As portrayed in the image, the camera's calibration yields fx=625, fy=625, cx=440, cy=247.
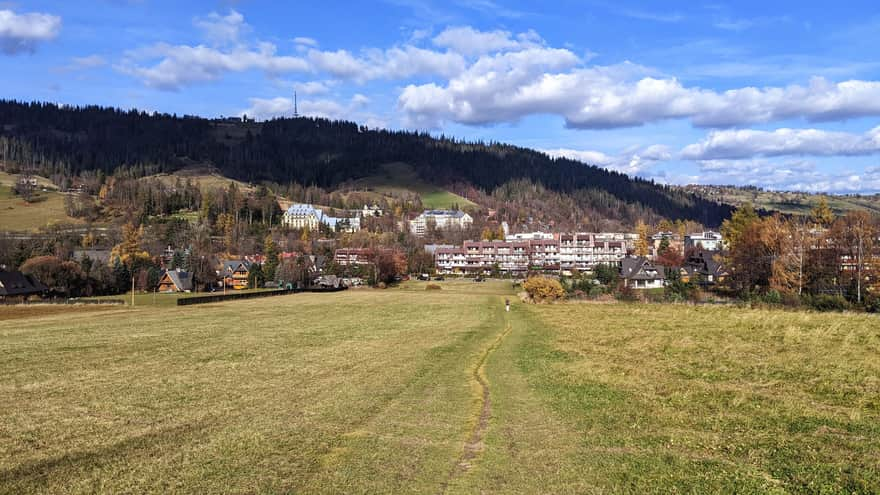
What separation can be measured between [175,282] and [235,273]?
49.2 feet

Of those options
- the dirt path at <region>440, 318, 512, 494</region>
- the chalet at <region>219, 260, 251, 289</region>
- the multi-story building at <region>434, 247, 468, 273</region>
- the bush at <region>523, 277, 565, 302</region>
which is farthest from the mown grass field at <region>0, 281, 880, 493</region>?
the multi-story building at <region>434, 247, 468, 273</region>

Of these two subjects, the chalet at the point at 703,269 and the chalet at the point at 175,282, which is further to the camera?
the chalet at the point at 703,269

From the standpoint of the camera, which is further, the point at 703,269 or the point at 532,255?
the point at 532,255

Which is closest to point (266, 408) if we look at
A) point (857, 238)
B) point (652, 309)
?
point (652, 309)

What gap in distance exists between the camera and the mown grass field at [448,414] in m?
10.8

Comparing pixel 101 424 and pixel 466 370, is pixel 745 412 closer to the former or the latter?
pixel 466 370

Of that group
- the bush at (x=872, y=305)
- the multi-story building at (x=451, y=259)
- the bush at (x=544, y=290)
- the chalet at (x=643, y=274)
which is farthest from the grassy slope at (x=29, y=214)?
the bush at (x=872, y=305)

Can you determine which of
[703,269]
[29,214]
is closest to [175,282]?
[703,269]

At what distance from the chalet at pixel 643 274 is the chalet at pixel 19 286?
293ft

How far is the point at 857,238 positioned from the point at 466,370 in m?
67.1

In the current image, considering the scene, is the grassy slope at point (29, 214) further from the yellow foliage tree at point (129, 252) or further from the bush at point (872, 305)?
the bush at point (872, 305)

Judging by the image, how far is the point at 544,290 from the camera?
224ft

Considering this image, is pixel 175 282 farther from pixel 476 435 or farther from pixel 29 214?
pixel 29 214

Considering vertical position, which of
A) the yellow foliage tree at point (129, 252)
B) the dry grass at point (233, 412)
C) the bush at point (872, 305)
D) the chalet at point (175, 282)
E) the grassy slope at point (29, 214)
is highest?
the grassy slope at point (29, 214)
